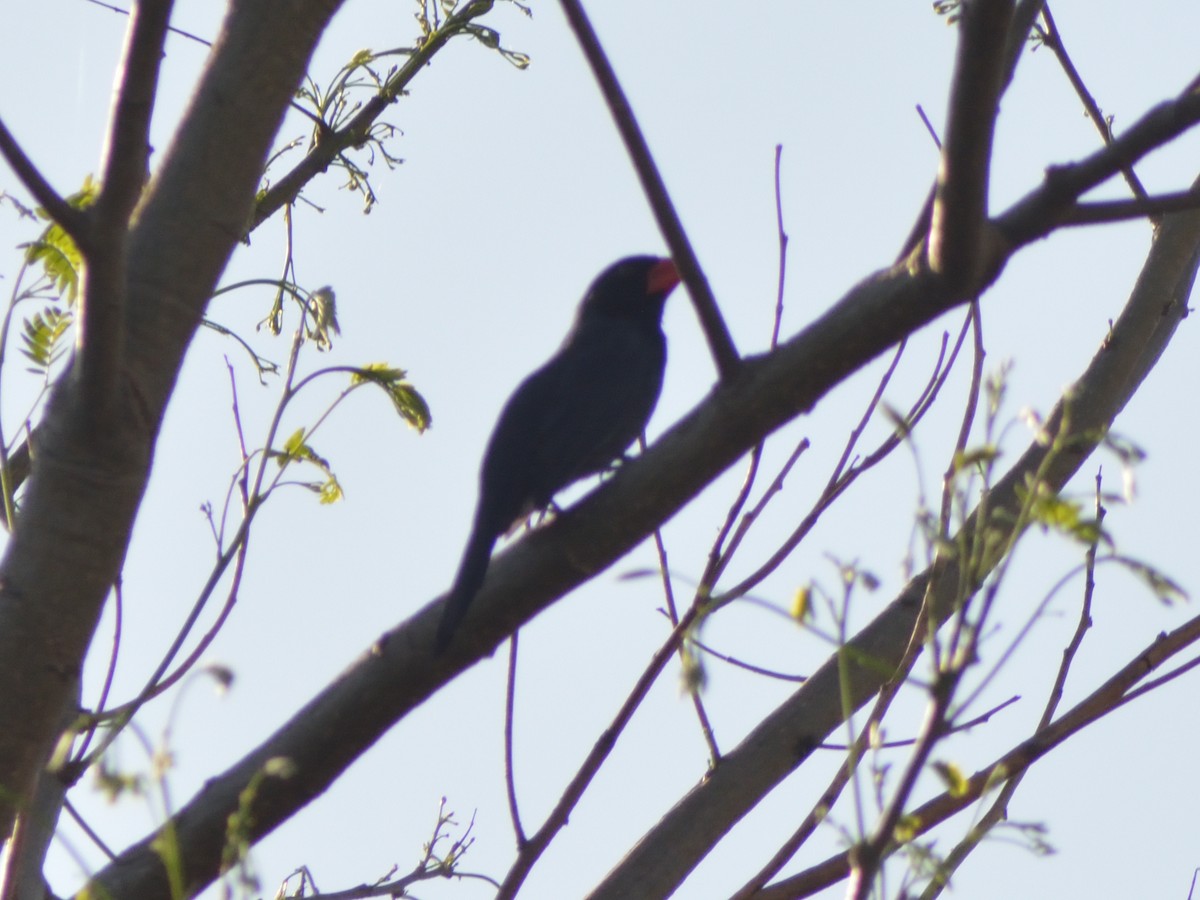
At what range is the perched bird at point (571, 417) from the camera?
4363 millimetres

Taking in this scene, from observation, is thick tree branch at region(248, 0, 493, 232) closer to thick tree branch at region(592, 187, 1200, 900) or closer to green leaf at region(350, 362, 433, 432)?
green leaf at region(350, 362, 433, 432)

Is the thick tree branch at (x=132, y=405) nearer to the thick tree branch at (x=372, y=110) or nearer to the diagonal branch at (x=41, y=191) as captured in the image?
the diagonal branch at (x=41, y=191)

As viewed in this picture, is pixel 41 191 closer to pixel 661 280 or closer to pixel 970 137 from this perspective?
pixel 970 137

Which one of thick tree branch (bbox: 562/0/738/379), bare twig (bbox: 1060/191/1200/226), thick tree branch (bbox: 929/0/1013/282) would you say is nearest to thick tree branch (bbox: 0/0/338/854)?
thick tree branch (bbox: 562/0/738/379)

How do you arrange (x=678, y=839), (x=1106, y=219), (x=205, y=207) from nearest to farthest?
1. (x=1106, y=219)
2. (x=205, y=207)
3. (x=678, y=839)

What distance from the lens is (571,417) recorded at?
475 centimetres

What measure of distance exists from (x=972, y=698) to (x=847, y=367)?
0.85 m

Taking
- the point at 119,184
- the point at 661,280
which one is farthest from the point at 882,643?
the point at 661,280

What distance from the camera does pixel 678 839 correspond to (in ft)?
10.2

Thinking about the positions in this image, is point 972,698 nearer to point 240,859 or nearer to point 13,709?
point 240,859

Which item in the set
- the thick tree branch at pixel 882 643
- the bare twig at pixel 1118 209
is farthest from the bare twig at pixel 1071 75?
the bare twig at pixel 1118 209

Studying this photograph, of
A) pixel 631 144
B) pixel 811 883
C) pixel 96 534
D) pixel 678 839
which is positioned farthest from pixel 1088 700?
pixel 96 534

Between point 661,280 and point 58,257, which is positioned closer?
point 58,257

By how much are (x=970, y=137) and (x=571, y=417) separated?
2.81 meters
